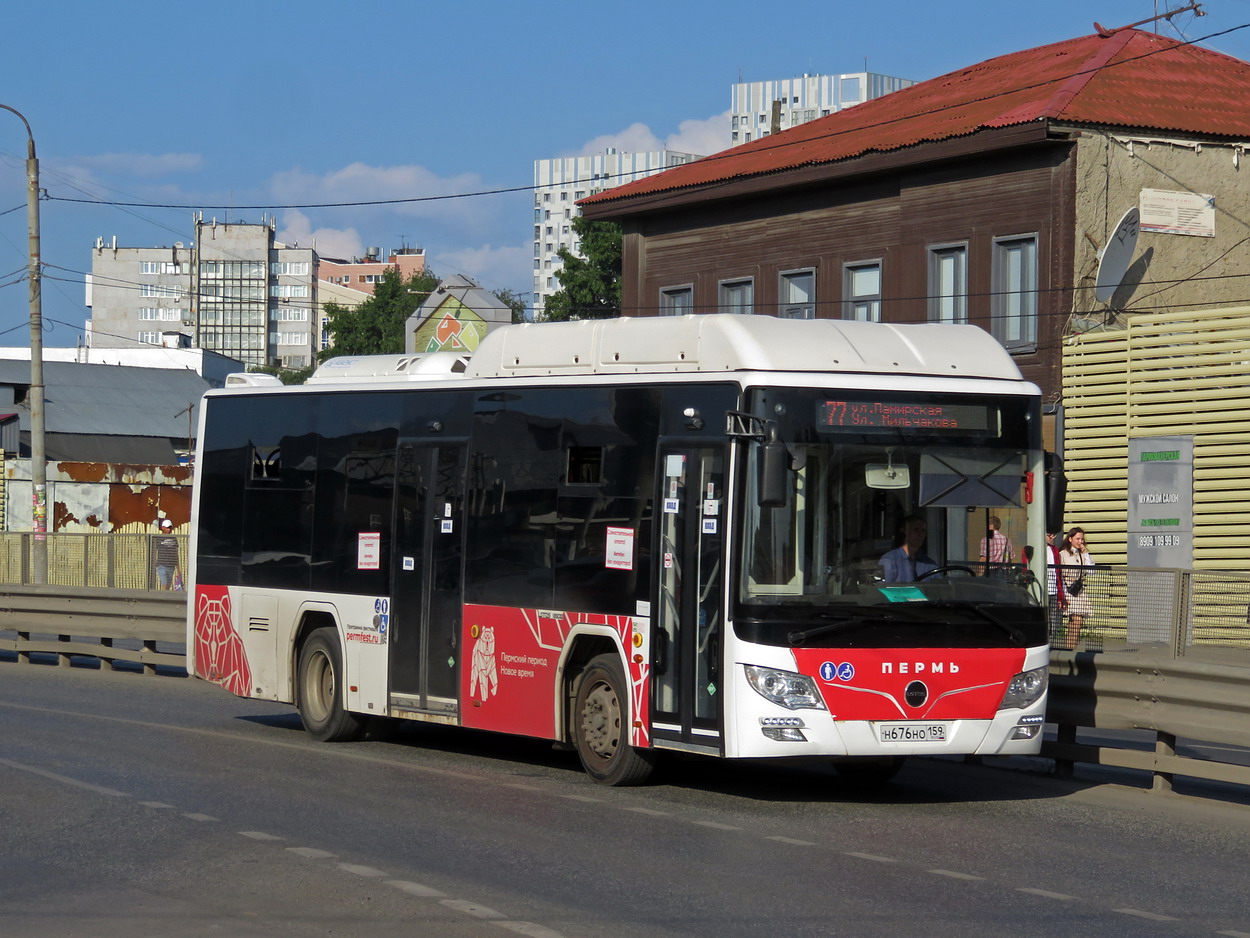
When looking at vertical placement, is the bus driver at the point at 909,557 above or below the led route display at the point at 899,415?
below

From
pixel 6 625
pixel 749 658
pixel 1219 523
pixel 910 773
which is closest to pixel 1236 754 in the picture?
pixel 910 773

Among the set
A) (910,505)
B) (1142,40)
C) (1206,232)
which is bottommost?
(910,505)

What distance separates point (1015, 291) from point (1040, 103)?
3001mm

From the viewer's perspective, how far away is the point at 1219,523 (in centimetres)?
2662

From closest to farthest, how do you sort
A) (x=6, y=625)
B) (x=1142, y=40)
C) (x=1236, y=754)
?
(x=1236, y=754)
(x=6, y=625)
(x=1142, y=40)

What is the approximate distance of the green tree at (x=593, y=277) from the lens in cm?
7769

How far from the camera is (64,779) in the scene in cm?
1209

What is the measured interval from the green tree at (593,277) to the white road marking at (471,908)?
228 feet

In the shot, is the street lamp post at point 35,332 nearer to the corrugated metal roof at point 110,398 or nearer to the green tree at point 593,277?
the corrugated metal roof at point 110,398

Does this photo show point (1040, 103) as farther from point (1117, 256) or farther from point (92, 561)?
point (92, 561)

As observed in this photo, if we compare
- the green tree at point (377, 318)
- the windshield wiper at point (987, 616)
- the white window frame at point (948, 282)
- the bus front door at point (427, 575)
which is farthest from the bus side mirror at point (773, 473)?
the green tree at point (377, 318)

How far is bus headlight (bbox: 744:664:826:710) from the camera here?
10.9m

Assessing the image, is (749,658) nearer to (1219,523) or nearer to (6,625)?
(6,625)

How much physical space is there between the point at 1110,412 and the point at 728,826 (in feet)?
62.4
